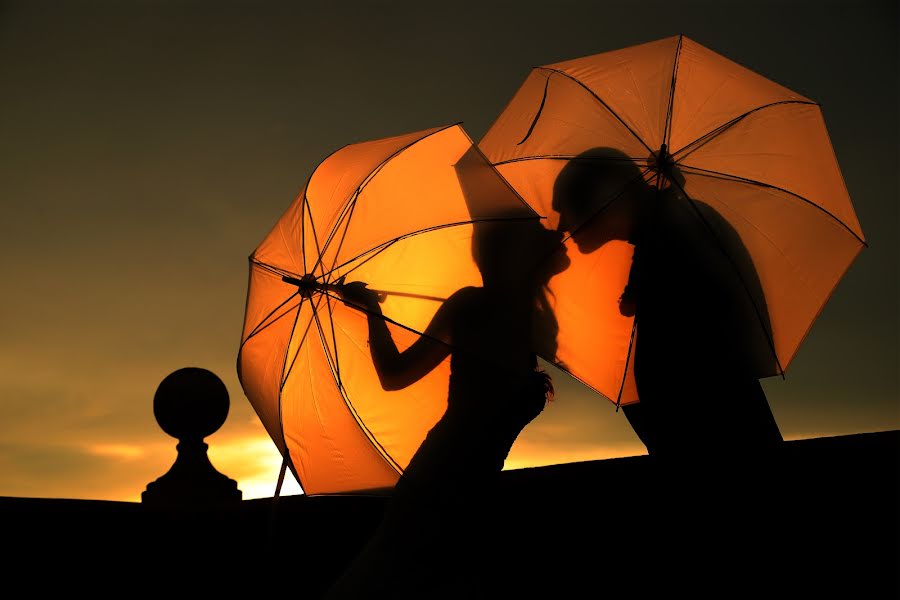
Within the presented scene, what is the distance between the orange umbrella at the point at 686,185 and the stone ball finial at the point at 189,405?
395 cm

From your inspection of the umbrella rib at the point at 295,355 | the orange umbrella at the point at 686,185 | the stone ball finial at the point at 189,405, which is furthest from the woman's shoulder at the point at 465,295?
the stone ball finial at the point at 189,405

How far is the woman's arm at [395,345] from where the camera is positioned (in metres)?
4.19

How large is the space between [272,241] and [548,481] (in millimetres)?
2205

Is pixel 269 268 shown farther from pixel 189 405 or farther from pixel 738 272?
pixel 189 405

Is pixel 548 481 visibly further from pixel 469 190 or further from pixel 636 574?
pixel 469 190

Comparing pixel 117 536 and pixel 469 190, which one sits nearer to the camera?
pixel 469 190

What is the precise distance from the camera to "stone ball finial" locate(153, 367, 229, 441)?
736cm

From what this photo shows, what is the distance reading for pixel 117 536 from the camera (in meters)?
5.14

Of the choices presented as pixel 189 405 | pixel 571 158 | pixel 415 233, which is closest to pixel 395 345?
pixel 415 233

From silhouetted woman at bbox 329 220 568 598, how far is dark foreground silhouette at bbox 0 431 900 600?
12 cm

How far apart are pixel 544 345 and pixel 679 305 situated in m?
0.76

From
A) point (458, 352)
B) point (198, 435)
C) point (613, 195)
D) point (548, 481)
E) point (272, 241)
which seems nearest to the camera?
point (458, 352)

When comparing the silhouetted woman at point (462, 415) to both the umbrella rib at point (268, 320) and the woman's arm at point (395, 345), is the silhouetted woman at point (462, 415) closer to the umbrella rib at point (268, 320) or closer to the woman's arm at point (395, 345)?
the woman's arm at point (395, 345)

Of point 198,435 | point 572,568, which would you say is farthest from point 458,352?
point 198,435
